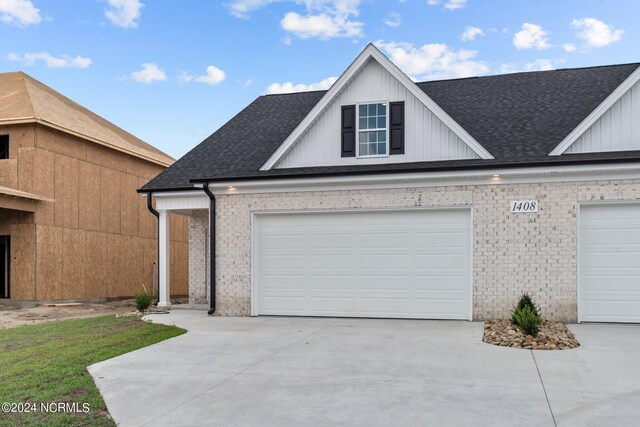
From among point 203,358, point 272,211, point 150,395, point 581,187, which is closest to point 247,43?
point 272,211

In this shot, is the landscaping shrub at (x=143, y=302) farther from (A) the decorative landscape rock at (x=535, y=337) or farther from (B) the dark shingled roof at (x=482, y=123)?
(A) the decorative landscape rock at (x=535, y=337)

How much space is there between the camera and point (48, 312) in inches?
647

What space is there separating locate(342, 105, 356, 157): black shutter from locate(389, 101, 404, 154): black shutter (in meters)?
0.93

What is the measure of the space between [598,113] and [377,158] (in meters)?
5.03

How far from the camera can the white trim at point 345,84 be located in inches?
513

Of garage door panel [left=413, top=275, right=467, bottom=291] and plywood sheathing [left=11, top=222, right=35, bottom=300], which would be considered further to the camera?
plywood sheathing [left=11, top=222, right=35, bottom=300]

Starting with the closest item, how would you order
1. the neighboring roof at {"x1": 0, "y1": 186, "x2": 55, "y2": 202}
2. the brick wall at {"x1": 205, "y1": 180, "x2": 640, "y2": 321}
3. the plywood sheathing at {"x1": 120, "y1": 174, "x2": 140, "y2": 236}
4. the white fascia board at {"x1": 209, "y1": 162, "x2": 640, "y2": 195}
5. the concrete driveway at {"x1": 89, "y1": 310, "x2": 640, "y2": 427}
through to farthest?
the concrete driveway at {"x1": 89, "y1": 310, "x2": 640, "y2": 427}, the white fascia board at {"x1": 209, "y1": 162, "x2": 640, "y2": 195}, the brick wall at {"x1": 205, "y1": 180, "x2": 640, "y2": 321}, the neighboring roof at {"x1": 0, "y1": 186, "x2": 55, "y2": 202}, the plywood sheathing at {"x1": 120, "y1": 174, "x2": 140, "y2": 236}

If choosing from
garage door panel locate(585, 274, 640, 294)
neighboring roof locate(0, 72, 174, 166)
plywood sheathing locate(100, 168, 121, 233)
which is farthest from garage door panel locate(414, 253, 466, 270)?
plywood sheathing locate(100, 168, 121, 233)

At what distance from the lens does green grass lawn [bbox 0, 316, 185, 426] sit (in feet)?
19.4

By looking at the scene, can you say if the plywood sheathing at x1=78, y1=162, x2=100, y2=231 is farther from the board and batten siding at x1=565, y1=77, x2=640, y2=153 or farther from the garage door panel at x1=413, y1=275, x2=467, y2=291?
the board and batten siding at x1=565, y1=77, x2=640, y2=153

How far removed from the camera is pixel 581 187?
1199cm

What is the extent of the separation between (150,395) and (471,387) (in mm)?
3891

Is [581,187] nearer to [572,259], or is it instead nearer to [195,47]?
[572,259]

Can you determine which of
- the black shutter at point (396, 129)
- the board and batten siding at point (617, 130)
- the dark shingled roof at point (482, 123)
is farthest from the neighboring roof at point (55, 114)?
the board and batten siding at point (617, 130)
